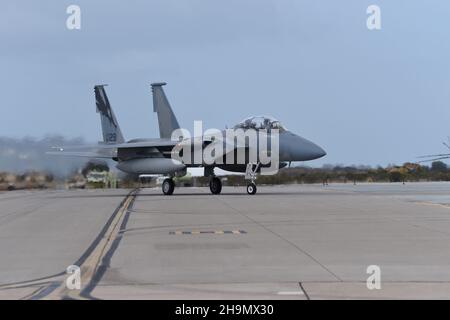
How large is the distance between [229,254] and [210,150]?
21875mm

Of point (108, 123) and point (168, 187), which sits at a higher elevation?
point (108, 123)

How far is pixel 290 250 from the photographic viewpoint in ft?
40.1

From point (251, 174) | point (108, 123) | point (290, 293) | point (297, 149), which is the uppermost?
point (108, 123)

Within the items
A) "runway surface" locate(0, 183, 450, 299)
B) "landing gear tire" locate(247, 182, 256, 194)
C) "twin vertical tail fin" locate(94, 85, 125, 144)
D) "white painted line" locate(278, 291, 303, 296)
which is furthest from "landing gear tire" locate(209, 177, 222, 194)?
"white painted line" locate(278, 291, 303, 296)

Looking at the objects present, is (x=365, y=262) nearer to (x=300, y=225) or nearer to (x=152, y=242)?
(x=152, y=242)

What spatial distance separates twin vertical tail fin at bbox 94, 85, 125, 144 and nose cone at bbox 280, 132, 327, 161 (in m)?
12.4

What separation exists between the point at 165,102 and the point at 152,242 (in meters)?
26.0

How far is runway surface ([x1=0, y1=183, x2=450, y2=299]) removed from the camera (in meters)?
8.69

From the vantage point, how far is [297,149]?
106 ft

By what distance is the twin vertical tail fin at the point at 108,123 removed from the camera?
41.2m

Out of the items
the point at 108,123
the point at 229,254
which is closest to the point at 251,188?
the point at 108,123

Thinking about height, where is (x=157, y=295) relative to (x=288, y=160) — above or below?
below

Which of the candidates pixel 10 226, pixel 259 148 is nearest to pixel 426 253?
pixel 10 226

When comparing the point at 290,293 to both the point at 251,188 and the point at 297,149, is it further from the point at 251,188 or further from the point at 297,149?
the point at 251,188
